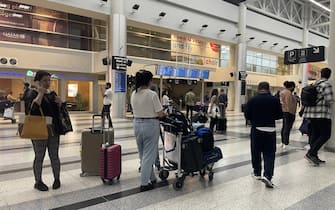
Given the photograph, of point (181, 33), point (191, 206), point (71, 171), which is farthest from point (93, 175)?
point (181, 33)

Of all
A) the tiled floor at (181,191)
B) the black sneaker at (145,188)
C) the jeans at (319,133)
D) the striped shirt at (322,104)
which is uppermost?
the striped shirt at (322,104)

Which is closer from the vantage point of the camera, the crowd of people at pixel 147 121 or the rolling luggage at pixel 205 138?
the crowd of people at pixel 147 121

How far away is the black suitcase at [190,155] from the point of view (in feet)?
11.2

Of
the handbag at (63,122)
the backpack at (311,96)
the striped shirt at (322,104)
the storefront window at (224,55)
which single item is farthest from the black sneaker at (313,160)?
the storefront window at (224,55)

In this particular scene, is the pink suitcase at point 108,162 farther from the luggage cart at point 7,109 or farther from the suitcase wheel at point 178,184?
the luggage cart at point 7,109

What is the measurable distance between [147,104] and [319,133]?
329cm

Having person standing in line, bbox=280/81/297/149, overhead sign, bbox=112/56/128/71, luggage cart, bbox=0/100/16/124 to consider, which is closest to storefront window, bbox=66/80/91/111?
overhead sign, bbox=112/56/128/71

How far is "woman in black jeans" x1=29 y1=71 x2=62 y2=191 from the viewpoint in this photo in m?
3.21

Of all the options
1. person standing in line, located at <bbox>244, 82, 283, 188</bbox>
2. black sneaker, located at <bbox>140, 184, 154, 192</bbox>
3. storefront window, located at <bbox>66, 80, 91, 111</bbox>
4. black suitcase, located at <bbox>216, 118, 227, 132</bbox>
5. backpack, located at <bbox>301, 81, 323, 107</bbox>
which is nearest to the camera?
black sneaker, located at <bbox>140, 184, 154, 192</bbox>

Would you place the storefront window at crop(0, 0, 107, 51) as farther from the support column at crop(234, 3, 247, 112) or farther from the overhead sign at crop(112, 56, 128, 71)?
the support column at crop(234, 3, 247, 112)

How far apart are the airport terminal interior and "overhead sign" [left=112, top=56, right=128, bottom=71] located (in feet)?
0.17

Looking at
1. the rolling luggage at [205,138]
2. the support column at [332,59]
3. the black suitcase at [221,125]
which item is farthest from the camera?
the black suitcase at [221,125]

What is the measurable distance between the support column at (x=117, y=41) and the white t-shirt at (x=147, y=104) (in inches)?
412

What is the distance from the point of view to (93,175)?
3.96 metres
